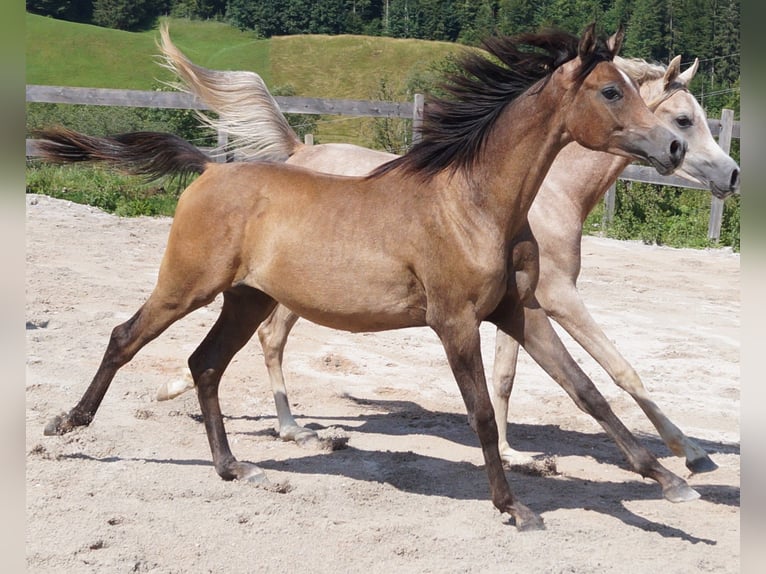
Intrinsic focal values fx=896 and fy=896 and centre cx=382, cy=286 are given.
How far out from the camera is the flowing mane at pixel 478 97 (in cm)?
426

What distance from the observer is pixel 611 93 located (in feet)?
12.9

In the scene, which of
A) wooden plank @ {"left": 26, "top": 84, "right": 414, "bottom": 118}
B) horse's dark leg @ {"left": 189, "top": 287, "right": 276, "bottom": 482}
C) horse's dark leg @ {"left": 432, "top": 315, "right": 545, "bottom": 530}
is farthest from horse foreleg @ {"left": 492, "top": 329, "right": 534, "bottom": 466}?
wooden plank @ {"left": 26, "top": 84, "right": 414, "bottom": 118}

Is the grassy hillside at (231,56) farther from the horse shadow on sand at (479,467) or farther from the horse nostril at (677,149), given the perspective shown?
the horse nostril at (677,149)

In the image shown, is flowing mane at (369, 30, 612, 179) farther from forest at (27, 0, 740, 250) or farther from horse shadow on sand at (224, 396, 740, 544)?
horse shadow on sand at (224, 396, 740, 544)

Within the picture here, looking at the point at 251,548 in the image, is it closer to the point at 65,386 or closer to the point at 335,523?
the point at 335,523

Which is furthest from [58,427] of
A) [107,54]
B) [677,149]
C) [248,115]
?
[107,54]

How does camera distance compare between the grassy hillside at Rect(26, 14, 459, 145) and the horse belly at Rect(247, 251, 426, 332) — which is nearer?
the horse belly at Rect(247, 251, 426, 332)

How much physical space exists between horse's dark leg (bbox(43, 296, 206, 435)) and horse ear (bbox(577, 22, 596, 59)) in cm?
230

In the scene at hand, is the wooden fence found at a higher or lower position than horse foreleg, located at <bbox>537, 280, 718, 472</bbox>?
higher

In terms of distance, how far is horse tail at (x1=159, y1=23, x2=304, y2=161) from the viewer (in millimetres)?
6582

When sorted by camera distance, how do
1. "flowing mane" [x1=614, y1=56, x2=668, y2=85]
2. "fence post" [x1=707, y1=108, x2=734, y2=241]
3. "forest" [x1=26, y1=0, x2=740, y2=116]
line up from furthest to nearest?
1. "forest" [x1=26, y1=0, x2=740, y2=116]
2. "fence post" [x1=707, y1=108, x2=734, y2=241]
3. "flowing mane" [x1=614, y1=56, x2=668, y2=85]

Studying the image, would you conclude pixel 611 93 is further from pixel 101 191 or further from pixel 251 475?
pixel 101 191

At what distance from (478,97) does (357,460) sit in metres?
2.21
